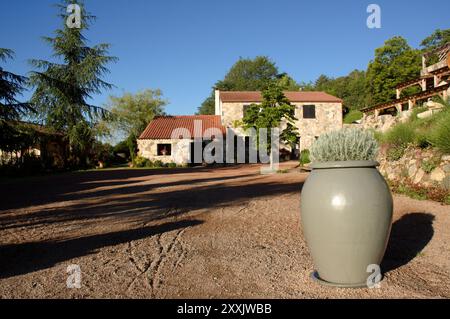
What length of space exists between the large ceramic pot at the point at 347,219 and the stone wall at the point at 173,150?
1024 inches

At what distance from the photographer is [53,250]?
5.16 meters

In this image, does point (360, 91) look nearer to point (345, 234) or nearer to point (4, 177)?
point (4, 177)

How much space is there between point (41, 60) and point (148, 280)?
941 inches

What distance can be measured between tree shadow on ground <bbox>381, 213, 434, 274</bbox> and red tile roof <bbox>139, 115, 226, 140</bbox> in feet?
79.6

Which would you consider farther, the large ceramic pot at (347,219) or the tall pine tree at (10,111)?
the tall pine tree at (10,111)

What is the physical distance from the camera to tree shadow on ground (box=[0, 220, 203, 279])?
4.48 meters

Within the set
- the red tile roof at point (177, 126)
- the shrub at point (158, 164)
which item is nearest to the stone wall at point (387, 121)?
the red tile roof at point (177, 126)

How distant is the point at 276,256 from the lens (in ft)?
15.7

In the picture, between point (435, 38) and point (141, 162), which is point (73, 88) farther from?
point (435, 38)

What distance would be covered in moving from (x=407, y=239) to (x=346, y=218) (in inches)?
108

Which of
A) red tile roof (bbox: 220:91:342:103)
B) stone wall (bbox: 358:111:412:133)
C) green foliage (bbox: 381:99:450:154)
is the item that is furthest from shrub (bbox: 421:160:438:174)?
red tile roof (bbox: 220:91:342:103)

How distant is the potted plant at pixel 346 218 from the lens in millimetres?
3375

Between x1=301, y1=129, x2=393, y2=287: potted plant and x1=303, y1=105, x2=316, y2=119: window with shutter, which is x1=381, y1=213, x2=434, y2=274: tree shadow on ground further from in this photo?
x1=303, y1=105, x2=316, y2=119: window with shutter

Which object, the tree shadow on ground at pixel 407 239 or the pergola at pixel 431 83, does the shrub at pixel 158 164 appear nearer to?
the pergola at pixel 431 83
